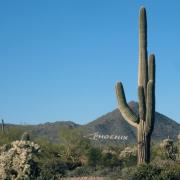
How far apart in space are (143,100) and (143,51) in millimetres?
2042

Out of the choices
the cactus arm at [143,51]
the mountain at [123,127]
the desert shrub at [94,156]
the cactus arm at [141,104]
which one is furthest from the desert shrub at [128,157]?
the mountain at [123,127]

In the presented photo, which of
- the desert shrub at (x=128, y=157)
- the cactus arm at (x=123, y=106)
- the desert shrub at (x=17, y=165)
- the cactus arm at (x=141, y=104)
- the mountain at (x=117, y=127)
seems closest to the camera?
the desert shrub at (x=17, y=165)

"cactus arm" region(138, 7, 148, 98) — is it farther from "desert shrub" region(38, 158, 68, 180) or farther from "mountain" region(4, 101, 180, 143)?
"mountain" region(4, 101, 180, 143)

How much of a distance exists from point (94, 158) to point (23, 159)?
17.1 m

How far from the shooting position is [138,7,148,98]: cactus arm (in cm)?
2666

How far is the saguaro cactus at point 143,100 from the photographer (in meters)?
26.3

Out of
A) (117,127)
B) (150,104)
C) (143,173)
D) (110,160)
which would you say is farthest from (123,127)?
(143,173)

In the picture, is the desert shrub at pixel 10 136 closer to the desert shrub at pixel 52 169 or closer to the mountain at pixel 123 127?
the desert shrub at pixel 52 169

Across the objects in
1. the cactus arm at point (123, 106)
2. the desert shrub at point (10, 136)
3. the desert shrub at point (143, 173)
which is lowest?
the desert shrub at point (143, 173)

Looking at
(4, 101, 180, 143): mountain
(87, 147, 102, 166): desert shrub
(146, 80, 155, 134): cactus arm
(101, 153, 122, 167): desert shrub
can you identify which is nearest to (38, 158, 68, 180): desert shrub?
(87, 147, 102, 166): desert shrub

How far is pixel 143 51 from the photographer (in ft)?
88.0

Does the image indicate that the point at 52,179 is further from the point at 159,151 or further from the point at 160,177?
the point at 159,151

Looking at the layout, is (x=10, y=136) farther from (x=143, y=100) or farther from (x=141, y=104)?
(x=143, y=100)

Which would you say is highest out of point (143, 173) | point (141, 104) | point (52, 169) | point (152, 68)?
point (152, 68)
